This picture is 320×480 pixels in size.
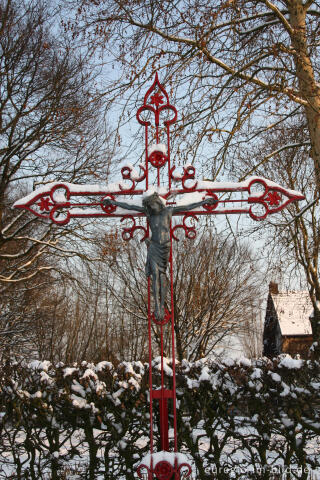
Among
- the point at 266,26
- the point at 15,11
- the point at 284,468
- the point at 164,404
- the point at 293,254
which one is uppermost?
the point at 15,11

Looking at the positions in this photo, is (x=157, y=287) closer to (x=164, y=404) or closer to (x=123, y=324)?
(x=164, y=404)

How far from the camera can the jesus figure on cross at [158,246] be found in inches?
119

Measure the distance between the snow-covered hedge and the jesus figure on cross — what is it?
5.78ft

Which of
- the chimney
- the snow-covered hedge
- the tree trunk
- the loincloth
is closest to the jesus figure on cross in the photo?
the loincloth

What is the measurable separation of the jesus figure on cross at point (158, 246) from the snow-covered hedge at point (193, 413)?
1761 millimetres

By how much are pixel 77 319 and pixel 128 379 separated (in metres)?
19.0

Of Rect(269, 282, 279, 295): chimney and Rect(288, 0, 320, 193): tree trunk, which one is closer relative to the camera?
Rect(288, 0, 320, 193): tree trunk

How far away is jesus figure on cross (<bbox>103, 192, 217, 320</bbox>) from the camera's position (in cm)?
303

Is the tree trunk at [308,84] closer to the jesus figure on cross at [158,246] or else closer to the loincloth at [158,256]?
the jesus figure on cross at [158,246]

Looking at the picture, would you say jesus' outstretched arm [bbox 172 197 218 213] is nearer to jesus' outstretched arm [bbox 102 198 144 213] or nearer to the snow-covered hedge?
jesus' outstretched arm [bbox 102 198 144 213]

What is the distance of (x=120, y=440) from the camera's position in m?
4.49

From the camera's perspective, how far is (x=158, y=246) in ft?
10.2

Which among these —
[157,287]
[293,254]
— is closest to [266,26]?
[293,254]

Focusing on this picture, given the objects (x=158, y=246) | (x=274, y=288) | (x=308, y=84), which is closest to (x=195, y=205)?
(x=158, y=246)
